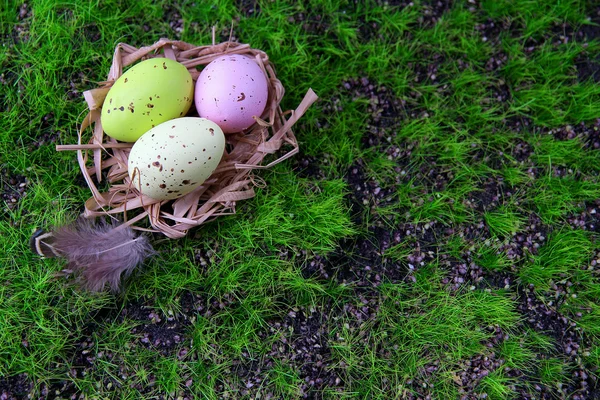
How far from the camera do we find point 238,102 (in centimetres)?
143

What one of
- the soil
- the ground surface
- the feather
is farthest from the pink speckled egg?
the soil

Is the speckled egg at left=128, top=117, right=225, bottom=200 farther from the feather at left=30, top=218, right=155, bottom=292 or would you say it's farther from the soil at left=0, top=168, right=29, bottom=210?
the soil at left=0, top=168, right=29, bottom=210

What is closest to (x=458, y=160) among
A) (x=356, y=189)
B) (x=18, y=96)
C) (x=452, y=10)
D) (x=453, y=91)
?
(x=453, y=91)

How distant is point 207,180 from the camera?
153 centimetres

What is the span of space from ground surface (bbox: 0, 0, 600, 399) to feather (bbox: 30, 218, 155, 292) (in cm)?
8

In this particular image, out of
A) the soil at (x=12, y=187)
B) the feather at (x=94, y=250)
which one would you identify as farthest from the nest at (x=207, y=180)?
the soil at (x=12, y=187)

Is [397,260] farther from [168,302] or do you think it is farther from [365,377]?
[168,302]

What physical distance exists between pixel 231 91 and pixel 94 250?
67 centimetres

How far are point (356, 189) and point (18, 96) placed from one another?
1.27 m

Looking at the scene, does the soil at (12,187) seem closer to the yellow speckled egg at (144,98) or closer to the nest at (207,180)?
the nest at (207,180)

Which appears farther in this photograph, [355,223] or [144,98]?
[355,223]

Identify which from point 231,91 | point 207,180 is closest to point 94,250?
point 207,180

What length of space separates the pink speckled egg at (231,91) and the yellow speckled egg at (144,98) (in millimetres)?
66

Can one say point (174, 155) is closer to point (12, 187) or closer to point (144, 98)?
point (144, 98)
